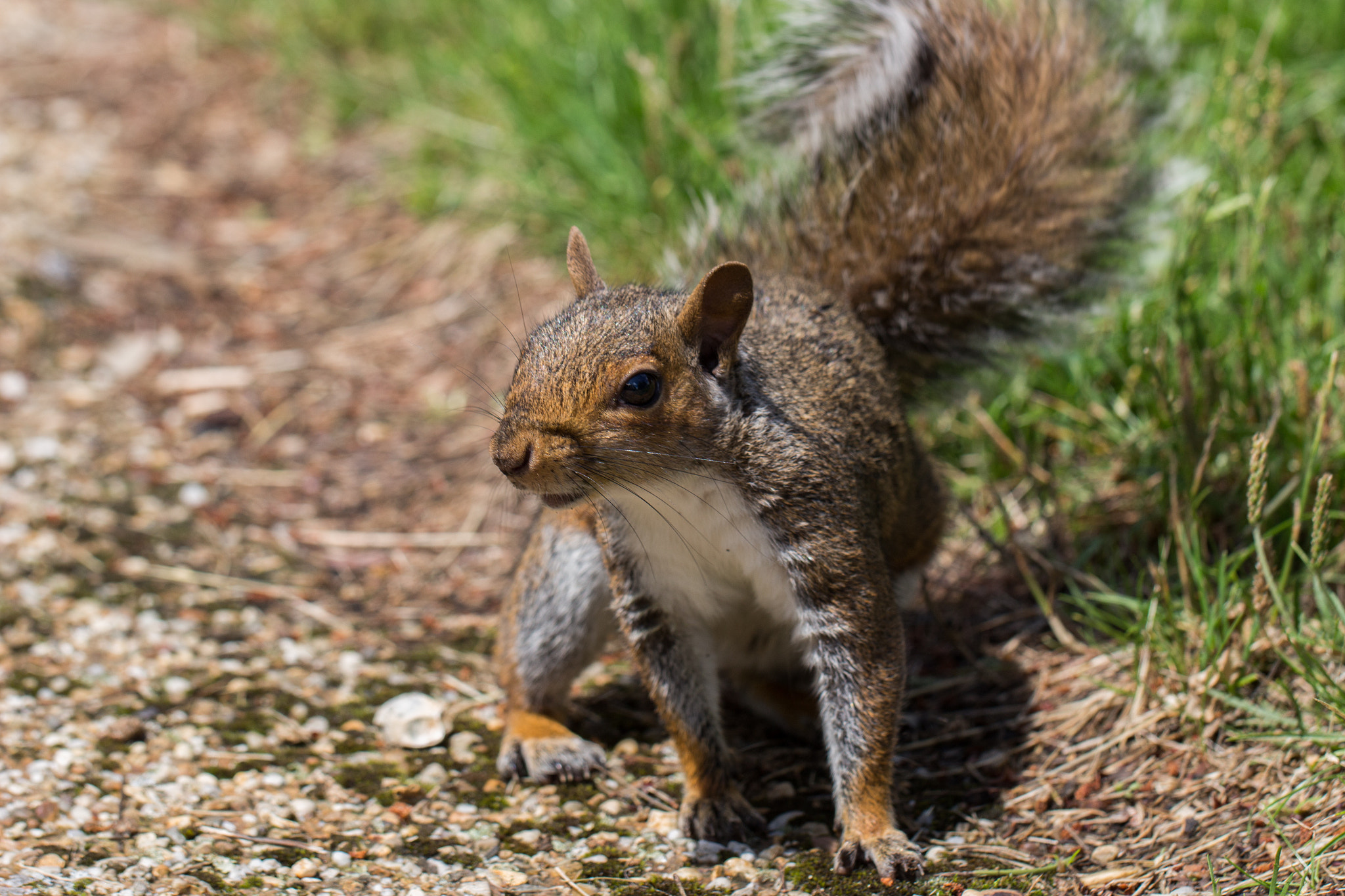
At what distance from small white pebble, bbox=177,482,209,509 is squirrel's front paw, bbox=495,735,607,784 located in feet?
4.75

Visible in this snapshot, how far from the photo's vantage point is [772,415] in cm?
204

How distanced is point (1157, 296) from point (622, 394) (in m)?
1.62

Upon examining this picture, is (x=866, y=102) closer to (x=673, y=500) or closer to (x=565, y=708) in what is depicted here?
(x=673, y=500)

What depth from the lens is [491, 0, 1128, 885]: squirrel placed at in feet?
6.34

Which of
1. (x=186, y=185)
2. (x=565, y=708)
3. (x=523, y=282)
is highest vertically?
(x=186, y=185)

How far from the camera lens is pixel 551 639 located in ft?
8.07

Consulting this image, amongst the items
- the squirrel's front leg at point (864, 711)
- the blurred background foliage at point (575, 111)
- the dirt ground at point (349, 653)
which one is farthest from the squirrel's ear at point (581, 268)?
the dirt ground at point (349, 653)

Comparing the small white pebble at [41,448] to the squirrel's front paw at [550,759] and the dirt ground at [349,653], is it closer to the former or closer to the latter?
the dirt ground at [349,653]

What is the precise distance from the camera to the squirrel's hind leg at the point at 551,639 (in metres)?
2.40

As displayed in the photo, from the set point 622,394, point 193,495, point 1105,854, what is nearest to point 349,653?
point 193,495

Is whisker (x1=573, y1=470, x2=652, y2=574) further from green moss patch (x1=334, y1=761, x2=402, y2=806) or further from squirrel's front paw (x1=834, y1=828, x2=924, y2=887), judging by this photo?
green moss patch (x1=334, y1=761, x2=402, y2=806)

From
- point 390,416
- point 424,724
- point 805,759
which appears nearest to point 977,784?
point 805,759

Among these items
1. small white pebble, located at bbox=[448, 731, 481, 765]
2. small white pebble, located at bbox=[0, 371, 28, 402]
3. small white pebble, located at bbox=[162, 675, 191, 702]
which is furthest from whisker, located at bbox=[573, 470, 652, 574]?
small white pebble, located at bbox=[0, 371, 28, 402]

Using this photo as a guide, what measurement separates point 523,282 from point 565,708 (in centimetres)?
194
